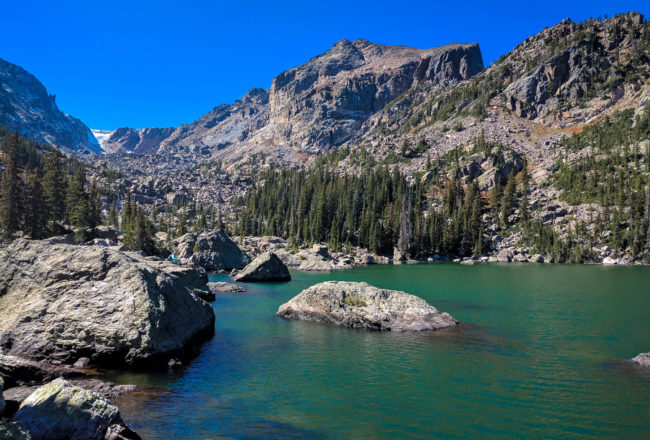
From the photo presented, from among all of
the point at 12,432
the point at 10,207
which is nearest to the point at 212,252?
the point at 10,207

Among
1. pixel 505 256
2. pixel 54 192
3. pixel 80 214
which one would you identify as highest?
pixel 54 192

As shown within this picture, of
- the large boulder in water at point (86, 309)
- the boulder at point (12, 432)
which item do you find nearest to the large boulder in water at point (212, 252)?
the large boulder in water at point (86, 309)

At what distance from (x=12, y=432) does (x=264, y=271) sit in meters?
59.8

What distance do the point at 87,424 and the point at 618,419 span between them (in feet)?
70.0

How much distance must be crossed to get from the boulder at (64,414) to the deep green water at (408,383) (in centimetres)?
261

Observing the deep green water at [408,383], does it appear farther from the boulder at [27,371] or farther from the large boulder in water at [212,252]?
the large boulder in water at [212,252]

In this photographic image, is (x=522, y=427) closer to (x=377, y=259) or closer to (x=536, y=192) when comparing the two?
(x=377, y=259)

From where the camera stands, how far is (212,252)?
3516 inches

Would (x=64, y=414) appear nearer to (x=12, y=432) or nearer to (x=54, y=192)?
(x=12, y=432)

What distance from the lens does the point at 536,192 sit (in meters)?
170

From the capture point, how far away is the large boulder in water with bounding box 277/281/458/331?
3399 cm

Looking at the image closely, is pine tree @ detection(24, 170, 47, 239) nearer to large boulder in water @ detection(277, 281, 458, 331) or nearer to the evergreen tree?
the evergreen tree

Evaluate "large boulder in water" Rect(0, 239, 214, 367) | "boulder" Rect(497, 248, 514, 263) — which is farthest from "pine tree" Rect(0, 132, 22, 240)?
"boulder" Rect(497, 248, 514, 263)

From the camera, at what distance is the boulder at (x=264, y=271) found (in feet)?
229
